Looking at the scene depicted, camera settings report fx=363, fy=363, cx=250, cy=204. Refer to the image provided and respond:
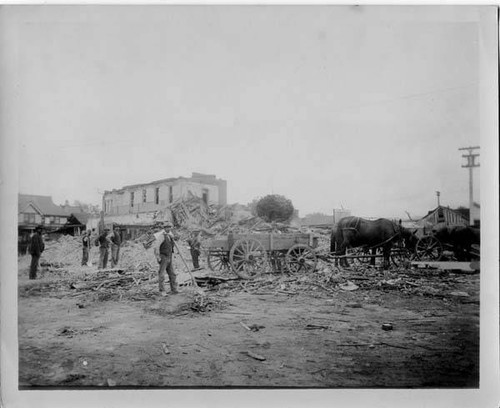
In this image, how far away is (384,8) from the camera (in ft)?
13.1

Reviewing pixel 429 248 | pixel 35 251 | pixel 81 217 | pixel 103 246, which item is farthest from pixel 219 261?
pixel 429 248

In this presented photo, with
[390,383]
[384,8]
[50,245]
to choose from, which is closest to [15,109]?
[50,245]

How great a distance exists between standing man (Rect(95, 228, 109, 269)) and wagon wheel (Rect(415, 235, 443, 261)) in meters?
3.61

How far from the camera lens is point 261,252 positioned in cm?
430

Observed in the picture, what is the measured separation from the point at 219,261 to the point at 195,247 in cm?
33

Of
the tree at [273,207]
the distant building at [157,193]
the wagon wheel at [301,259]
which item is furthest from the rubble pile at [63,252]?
the wagon wheel at [301,259]

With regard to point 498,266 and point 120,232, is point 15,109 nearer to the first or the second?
point 120,232

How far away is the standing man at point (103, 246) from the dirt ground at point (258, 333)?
238mm

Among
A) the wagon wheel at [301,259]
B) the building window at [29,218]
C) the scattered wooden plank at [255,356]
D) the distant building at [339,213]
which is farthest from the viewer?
the wagon wheel at [301,259]

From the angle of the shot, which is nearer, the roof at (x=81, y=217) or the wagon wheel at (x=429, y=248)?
the roof at (x=81, y=217)

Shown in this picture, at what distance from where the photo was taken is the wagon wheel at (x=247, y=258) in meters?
4.20

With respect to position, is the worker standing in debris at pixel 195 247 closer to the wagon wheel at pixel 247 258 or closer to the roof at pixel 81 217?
the wagon wheel at pixel 247 258

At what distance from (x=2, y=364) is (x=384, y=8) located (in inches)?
229

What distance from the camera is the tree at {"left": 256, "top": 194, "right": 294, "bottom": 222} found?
411cm
